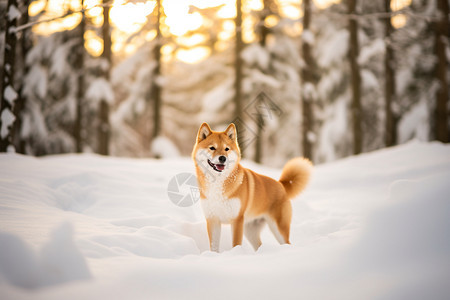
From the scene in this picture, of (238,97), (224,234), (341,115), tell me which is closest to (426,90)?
(341,115)

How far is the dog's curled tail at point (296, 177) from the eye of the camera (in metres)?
4.24

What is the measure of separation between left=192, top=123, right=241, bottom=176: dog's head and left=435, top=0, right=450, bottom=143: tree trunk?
29.7 feet

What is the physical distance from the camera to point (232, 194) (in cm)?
353

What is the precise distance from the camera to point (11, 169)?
508 cm

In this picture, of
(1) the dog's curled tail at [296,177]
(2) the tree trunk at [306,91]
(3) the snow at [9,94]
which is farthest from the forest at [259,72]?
(1) the dog's curled tail at [296,177]

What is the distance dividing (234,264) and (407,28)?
1523 centimetres

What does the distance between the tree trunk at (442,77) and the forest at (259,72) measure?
0.03 meters

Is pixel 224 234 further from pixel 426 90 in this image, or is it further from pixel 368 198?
pixel 426 90

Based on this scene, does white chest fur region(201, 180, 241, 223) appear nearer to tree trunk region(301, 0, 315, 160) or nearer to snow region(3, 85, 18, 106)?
snow region(3, 85, 18, 106)

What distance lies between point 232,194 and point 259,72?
9227mm

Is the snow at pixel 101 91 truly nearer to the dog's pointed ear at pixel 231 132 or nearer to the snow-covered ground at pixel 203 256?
the snow-covered ground at pixel 203 256

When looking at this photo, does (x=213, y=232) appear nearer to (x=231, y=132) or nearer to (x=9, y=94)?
(x=231, y=132)

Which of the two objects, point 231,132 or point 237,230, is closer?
point 237,230

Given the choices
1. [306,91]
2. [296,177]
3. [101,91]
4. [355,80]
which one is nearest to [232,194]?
[296,177]
